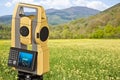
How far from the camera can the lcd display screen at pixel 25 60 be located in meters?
6.39

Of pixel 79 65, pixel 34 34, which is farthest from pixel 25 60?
pixel 79 65

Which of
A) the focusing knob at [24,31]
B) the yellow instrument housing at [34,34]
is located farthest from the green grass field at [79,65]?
the focusing knob at [24,31]

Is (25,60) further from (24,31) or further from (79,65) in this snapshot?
(79,65)

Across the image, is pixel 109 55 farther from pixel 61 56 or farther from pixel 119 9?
pixel 119 9

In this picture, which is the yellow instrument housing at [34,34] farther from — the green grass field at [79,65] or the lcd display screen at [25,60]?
the green grass field at [79,65]

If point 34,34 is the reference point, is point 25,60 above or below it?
below

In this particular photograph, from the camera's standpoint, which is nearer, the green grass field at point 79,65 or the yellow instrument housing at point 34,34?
the yellow instrument housing at point 34,34

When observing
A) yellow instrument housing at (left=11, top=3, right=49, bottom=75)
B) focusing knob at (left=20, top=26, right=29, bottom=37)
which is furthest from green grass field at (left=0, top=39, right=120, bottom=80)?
focusing knob at (left=20, top=26, right=29, bottom=37)

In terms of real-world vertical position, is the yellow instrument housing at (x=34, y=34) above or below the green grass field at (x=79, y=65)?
above

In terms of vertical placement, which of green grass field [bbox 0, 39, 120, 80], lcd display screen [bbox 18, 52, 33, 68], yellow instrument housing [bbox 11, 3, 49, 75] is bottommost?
green grass field [bbox 0, 39, 120, 80]

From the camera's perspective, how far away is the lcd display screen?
639 centimetres

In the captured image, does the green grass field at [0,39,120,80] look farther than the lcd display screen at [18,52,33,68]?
Yes

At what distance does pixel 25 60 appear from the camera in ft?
21.1

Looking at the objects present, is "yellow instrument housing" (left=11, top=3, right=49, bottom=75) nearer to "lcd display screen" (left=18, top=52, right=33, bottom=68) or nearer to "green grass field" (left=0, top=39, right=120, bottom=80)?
"lcd display screen" (left=18, top=52, right=33, bottom=68)
